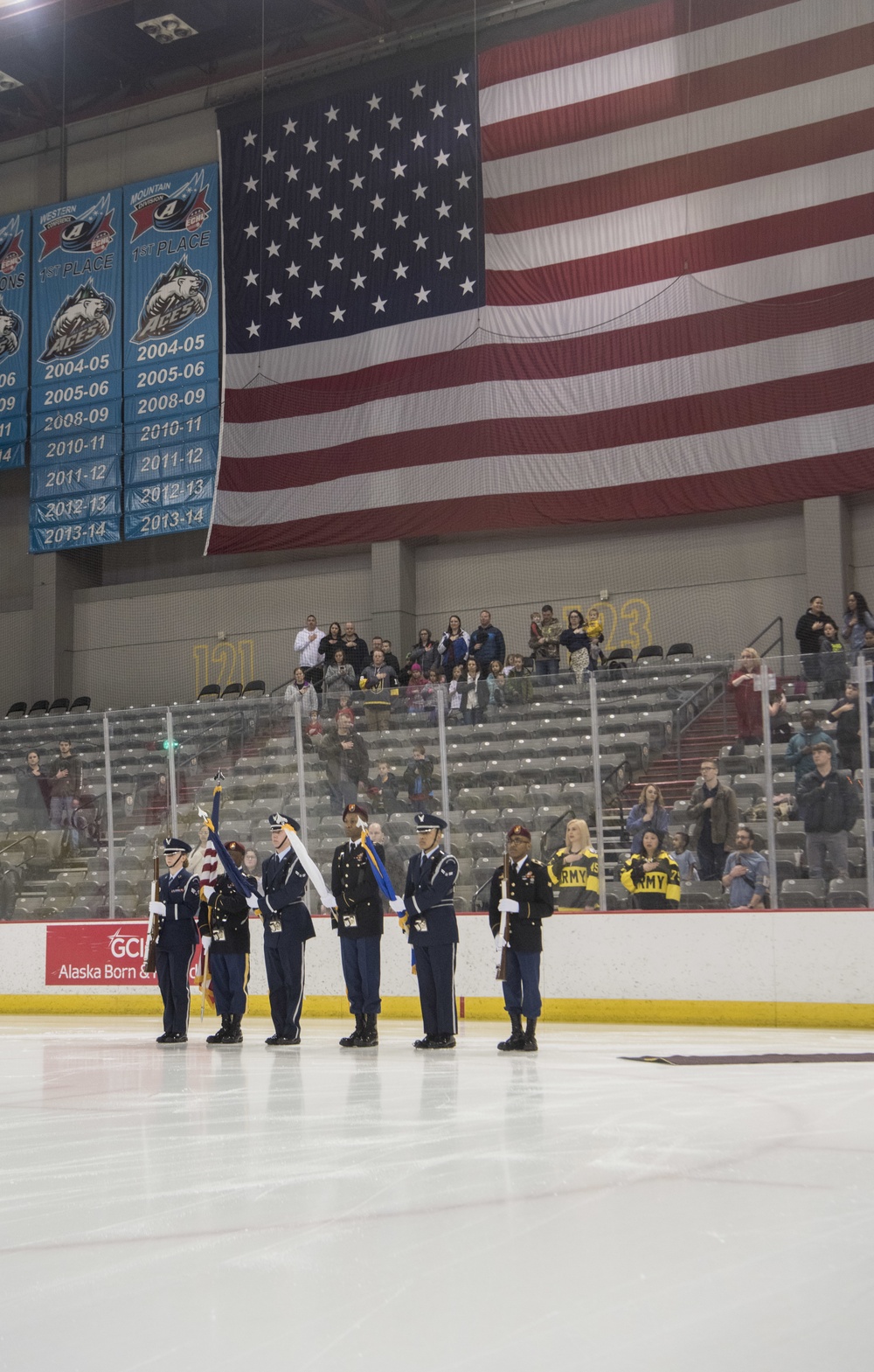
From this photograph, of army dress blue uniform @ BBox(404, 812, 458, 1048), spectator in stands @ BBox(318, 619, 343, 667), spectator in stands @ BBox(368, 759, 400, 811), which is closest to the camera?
army dress blue uniform @ BBox(404, 812, 458, 1048)

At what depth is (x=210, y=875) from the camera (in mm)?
11234

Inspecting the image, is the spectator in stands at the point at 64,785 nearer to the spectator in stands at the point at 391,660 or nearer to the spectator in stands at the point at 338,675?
the spectator in stands at the point at 338,675

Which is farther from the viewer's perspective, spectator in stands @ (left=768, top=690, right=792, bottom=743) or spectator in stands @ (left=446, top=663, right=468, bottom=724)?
spectator in stands @ (left=446, top=663, right=468, bottom=724)

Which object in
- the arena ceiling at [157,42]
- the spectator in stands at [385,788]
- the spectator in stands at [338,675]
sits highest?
the arena ceiling at [157,42]

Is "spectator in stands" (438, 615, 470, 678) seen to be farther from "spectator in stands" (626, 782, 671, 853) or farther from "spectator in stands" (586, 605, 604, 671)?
"spectator in stands" (626, 782, 671, 853)

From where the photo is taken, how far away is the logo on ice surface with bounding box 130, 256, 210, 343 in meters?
23.5

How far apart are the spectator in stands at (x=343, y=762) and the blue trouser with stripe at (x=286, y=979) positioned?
2863 mm

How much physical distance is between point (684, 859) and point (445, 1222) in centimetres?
794

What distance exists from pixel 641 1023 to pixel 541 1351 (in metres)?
8.96

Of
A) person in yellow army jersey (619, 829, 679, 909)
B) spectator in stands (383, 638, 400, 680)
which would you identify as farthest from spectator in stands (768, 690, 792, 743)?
spectator in stands (383, 638, 400, 680)

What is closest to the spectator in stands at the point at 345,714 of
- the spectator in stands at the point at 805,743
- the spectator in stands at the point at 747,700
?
the spectator in stands at the point at 747,700

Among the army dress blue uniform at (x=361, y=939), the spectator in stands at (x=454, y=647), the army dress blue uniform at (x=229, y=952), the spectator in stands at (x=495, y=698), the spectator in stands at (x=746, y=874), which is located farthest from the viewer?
the spectator in stands at (x=454, y=647)

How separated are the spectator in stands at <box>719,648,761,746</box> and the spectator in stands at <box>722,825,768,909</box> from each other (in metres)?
0.15

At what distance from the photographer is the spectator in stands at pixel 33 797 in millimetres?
14961
